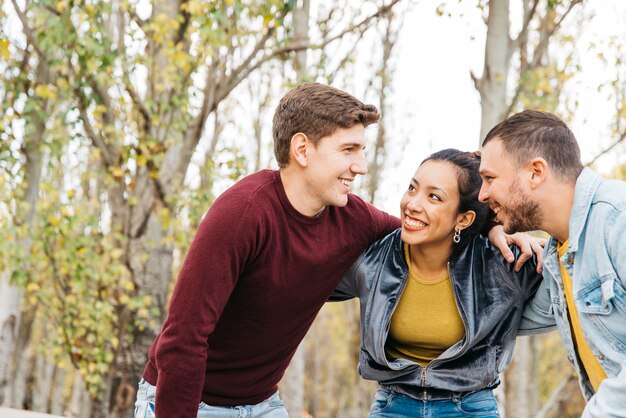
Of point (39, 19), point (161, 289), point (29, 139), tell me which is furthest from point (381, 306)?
point (29, 139)

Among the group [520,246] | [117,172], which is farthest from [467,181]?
[117,172]

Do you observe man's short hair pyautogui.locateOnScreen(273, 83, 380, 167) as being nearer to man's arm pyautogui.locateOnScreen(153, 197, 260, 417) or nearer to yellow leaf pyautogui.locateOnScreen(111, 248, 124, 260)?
man's arm pyautogui.locateOnScreen(153, 197, 260, 417)

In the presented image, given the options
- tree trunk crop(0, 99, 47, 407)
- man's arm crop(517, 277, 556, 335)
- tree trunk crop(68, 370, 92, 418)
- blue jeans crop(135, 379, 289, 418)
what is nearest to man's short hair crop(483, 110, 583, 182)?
man's arm crop(517, 277, 556, 335)

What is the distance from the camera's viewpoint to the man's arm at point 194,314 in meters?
2.52

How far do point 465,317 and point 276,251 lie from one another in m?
0.79

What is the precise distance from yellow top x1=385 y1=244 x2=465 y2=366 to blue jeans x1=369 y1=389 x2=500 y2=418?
161mm

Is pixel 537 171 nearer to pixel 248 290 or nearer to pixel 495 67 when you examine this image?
pixel 248 290

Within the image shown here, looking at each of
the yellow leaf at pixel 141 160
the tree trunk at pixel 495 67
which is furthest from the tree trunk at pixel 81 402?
the tree trunk at pixel 495 67

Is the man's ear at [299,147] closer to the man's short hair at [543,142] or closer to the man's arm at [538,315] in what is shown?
the man's short hair at [543,142]

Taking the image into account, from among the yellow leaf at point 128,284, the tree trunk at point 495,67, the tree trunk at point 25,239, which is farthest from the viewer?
the tree trunk at point 25,239

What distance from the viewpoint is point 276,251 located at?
9.14 feet

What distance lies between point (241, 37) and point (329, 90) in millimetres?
3965

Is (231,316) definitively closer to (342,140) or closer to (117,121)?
(342,140)

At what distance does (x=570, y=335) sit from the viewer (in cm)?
269
